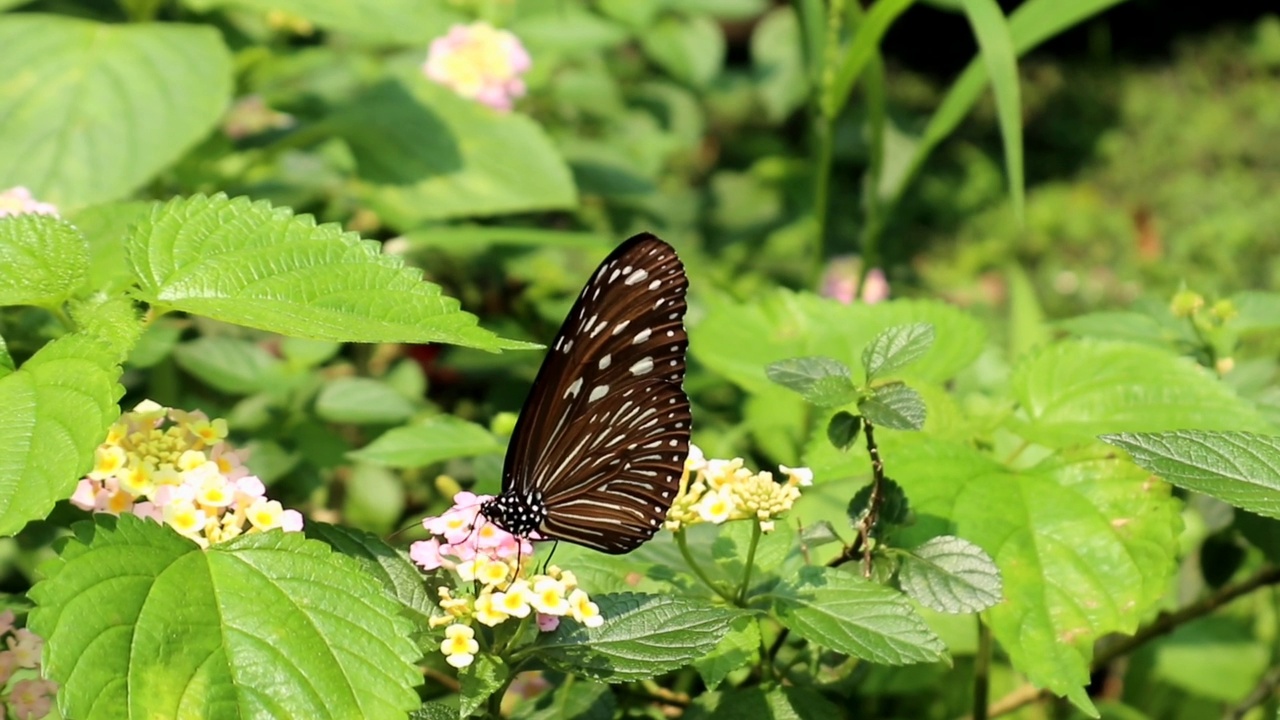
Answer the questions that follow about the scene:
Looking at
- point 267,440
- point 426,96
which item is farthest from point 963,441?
point 426,96

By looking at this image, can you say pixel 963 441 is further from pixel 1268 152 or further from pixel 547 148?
pixel 1268 152

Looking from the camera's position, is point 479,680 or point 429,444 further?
point 429,444

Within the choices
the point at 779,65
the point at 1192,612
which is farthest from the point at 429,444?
the point at 779,65

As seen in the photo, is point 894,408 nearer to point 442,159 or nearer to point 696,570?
point 696,570

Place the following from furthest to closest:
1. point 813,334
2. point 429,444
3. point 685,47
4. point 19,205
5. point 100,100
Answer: point 685,47 < point 100,100 < point 813,334 < point 429,444 < point 19,205

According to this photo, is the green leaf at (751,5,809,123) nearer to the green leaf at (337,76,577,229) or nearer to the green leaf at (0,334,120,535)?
the green leaf at (337,76,577,229)

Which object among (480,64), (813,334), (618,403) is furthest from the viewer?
(480,64)
